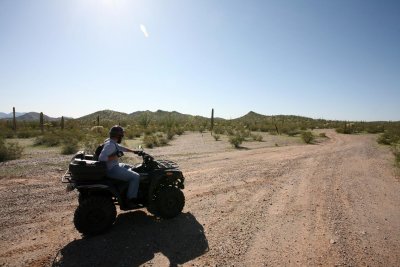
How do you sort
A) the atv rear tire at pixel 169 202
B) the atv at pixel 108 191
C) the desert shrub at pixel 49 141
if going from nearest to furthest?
the atv at pixel 108 191 < the atv rear tire at pixel 169 202 < the desert shrub at pixel 49 141

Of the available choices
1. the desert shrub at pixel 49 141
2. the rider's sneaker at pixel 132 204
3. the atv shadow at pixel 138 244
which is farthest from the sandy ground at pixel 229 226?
the desert shrub at pixel 49 141

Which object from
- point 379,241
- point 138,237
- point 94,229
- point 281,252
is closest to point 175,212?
point 138,237

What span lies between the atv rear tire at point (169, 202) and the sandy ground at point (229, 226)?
0.20 metres

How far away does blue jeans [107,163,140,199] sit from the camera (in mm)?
6484

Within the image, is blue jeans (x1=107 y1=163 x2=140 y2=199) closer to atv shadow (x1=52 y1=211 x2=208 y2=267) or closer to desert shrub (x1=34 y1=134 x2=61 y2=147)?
atv shadow (x1=52 y1=211 x2=208 y2=267)

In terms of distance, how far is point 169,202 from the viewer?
709 cm

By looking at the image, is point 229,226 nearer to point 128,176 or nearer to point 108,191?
point 128,176

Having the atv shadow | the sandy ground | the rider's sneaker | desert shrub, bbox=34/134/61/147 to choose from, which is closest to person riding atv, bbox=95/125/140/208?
the rider's sneaker

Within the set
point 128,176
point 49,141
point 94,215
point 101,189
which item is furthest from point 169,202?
point 49,141

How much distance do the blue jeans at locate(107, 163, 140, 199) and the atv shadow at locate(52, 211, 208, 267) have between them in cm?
79

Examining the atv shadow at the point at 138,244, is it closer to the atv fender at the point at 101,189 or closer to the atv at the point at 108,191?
the atv at the point at 108,191

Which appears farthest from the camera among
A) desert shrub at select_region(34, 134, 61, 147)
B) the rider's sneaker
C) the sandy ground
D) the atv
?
desert shrub at select_region(34, 134, 61, 147)

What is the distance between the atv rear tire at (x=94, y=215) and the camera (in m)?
6.15

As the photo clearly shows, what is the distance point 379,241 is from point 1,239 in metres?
7.17
